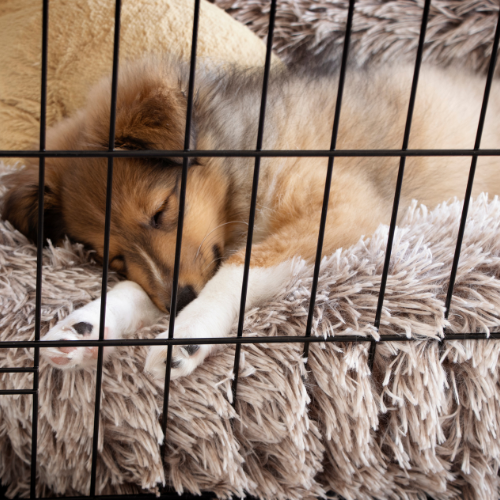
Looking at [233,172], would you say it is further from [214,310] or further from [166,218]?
[214,310]

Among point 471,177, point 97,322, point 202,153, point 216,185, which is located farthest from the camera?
point 216,185

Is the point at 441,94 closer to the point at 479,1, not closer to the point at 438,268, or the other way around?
the point at 479,1

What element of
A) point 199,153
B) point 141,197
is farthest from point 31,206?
point 199,153

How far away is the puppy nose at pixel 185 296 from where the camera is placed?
1.45 m

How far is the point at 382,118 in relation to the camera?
6.50 ft

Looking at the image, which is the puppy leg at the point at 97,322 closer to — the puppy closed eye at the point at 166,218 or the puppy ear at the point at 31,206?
the puppy closed eye at the point at 166,218

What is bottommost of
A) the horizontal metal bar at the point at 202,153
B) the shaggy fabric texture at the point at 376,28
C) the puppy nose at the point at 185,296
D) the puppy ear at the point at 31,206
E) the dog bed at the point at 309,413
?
the dog bed at the point at 309,413

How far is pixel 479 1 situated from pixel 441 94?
682 mm

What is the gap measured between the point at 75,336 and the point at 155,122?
0.58 meters

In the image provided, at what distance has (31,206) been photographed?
1713 millimetres

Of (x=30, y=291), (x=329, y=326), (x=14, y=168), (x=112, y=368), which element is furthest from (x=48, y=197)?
(x=329, y=326)

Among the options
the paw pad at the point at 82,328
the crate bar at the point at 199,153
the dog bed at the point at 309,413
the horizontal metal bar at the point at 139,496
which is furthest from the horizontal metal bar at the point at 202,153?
the horizontal metal bar at the point at 139,496

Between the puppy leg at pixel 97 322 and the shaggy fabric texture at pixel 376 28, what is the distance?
5.07 ft

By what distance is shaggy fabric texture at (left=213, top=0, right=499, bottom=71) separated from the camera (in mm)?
2568
